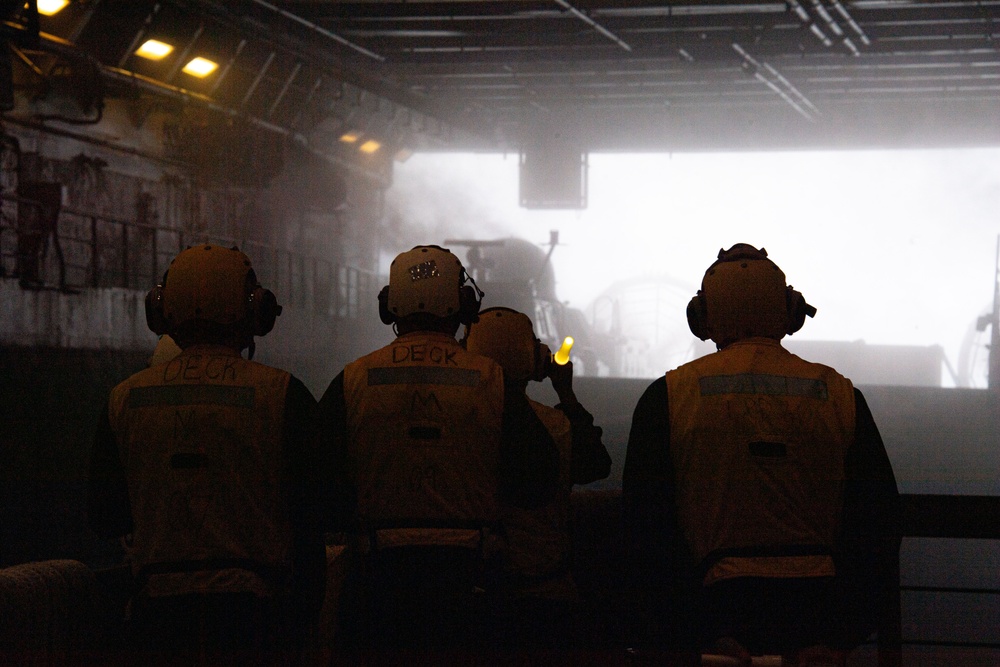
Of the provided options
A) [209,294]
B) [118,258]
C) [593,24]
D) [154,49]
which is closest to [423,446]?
[209,294]

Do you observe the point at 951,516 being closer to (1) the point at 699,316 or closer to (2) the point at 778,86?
(1) the point at 699,316

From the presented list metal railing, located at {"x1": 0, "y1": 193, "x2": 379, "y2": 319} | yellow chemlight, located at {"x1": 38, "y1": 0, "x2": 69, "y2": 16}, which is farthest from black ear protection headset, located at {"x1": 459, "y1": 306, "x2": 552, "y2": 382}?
yellow chemlight, located at {"x1": 38, "y1": 0, "x2": 69, "y2": 16}

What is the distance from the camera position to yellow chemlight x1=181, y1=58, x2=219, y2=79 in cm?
2248

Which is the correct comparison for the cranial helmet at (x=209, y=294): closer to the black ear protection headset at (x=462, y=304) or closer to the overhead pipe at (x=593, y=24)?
the black ear protection headset at (x=462, y=304)

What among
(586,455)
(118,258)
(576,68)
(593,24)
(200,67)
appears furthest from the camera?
(576,68)

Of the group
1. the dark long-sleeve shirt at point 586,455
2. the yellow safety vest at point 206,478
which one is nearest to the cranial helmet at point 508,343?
the dark long-sleeve shirt at point 586,455

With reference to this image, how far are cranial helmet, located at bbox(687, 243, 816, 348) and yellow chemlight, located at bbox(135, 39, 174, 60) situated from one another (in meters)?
19.8

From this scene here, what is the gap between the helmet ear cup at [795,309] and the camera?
3.34 metres

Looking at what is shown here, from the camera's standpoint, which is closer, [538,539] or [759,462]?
[759,462]

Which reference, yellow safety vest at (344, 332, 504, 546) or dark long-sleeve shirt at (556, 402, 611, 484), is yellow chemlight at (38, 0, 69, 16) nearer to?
dark long-sleeve shirt at (556, 402, 611, 484)

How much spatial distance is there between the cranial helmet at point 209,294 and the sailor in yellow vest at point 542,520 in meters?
1.10

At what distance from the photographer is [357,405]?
12.0ft

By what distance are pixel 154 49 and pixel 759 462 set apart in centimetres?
2049

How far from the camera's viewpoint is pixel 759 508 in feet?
10.1
